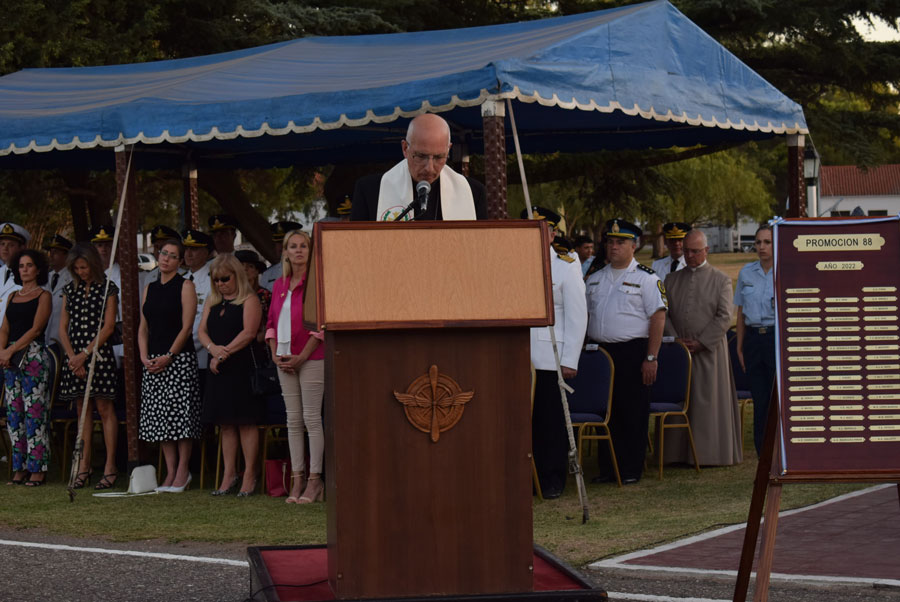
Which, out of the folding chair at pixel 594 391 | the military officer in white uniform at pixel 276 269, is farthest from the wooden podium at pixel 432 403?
the military officer in white uniform at pixel 276 269

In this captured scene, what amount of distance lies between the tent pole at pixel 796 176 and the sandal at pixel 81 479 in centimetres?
610

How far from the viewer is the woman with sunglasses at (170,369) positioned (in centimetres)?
1051

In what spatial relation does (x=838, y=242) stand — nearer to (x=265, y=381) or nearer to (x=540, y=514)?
(x=540, y=514)

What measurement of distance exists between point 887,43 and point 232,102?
501 inches

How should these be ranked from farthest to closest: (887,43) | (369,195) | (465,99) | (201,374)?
(887,43)
(201,374)
(465,99)
(369,195)

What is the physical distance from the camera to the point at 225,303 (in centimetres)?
1036

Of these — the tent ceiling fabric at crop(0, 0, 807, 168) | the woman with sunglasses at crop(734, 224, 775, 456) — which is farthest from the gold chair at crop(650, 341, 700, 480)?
the tent ceiling fabric at crop(0, 0, 807, 168)

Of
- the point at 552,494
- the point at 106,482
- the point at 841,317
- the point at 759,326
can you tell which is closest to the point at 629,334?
the point at 759,326

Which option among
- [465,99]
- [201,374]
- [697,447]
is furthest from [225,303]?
[697,447]

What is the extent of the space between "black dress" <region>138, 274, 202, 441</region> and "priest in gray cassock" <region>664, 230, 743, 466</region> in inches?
157

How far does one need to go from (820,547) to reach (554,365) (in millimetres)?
2961

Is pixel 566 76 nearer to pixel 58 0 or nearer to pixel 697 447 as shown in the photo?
pixel 697 447

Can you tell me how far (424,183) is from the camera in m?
5.13

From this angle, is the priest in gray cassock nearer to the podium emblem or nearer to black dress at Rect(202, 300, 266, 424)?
black dress at Rect(202, 300, 266, 424)
